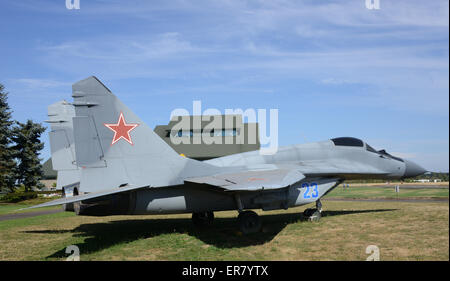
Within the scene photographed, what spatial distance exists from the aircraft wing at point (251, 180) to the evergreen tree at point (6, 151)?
3664cm

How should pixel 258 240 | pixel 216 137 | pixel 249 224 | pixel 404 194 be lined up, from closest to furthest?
pixel 258 240
pixel 249 224
pixel 404 194
pixel 216 137

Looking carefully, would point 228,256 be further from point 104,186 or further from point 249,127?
point 249,127

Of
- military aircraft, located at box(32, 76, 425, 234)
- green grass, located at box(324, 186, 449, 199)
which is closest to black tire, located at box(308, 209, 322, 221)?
military aircraft, located at box(32, 76, 425, 234)

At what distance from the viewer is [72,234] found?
1305cm

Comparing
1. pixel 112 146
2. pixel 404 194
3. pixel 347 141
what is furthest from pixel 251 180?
pixel 404 194

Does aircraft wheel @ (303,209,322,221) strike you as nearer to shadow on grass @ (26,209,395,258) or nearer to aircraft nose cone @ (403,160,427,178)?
shadow on grass @ (26,209,395,258)

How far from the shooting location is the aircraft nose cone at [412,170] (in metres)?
15.6

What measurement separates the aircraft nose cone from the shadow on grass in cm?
454

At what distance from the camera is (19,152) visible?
132ft

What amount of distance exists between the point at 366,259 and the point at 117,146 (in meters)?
8.18

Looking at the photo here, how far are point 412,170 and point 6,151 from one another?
4206cm

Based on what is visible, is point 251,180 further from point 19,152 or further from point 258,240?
point 19,152

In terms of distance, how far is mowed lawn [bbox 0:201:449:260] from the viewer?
8633mm
